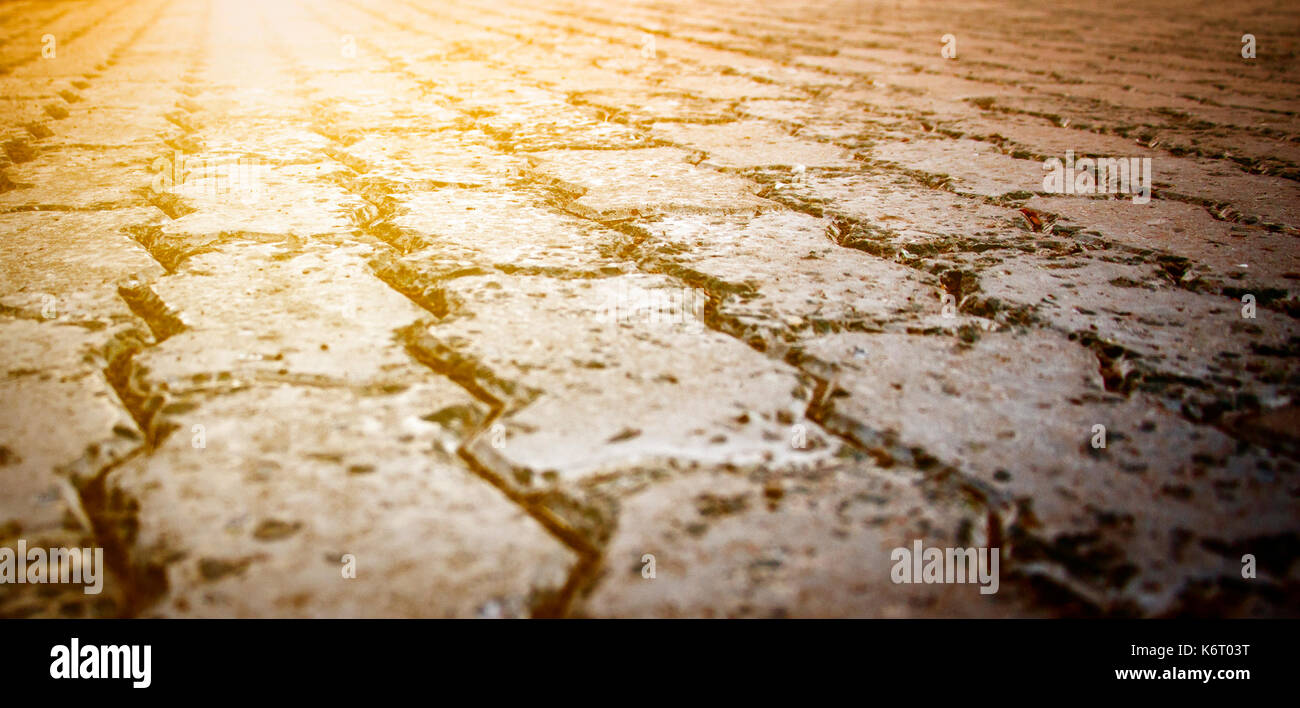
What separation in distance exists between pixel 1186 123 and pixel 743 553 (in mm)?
2161

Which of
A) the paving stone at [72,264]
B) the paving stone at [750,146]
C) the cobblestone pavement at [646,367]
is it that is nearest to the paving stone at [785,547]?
the cobblestone pavement at [646,367]

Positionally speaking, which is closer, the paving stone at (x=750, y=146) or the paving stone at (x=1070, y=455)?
the paving stone at (x=1070, y=455)

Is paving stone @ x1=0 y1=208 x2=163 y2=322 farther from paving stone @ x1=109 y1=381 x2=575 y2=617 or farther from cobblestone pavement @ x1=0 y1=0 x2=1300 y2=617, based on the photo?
paving stone @ x1=109 y1=381 x2=575 y2=617

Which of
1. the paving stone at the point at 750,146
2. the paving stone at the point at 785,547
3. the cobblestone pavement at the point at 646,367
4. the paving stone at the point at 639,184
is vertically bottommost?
the paving stone at the point at 785,547

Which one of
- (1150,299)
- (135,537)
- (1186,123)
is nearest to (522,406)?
(135,537)

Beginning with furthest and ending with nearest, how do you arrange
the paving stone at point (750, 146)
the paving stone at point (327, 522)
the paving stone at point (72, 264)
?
the paving stone at point (750, 146)
the paving stone at point (72, 264)
the paving stone at point (327, 522)

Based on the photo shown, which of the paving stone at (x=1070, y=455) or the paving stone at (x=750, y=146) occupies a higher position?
the paving stone at (x=750, y=146)

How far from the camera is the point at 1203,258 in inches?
45.3

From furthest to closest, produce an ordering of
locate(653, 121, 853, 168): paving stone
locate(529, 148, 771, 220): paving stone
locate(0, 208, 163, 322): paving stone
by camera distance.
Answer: locate(653, 121, 853, 168): paving stone, locate(529, 148, 771, 220): paving stone, locate(0, 208, 163, 322): paving stone

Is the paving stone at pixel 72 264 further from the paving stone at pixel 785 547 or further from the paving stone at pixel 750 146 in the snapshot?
the paving stone at pixel 750 146

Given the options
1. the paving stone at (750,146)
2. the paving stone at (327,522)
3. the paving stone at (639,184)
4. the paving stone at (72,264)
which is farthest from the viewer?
the paving stone at (750,146)

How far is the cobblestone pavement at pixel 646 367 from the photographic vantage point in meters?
0.59

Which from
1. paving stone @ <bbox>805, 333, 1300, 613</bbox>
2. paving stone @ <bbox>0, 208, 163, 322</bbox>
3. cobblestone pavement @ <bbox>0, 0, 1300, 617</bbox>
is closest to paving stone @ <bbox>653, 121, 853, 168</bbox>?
cobblestone pavement @ <bbox>0, 0, 1300, 617</bbox>

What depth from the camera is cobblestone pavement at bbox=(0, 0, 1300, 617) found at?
1.93 feet
